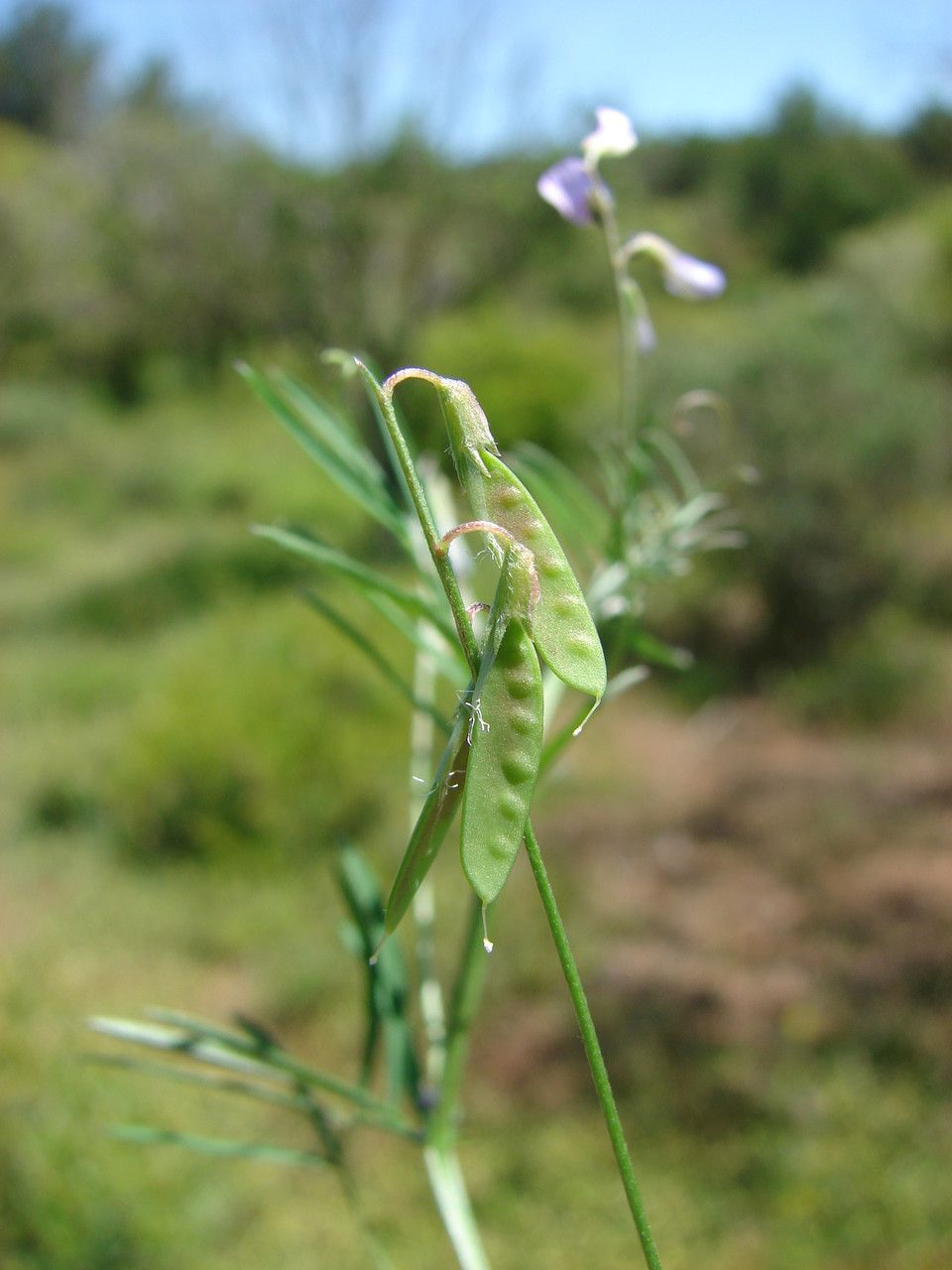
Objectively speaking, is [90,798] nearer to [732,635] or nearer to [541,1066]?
[541,1066]

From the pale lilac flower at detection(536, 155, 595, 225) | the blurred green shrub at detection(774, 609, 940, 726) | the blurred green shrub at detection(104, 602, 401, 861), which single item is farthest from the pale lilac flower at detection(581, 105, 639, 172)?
the blurred green shrub at detection(774, 609, 940, 726)

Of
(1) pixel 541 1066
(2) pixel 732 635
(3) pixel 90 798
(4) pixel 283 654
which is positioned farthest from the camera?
(2) pixel 732 635

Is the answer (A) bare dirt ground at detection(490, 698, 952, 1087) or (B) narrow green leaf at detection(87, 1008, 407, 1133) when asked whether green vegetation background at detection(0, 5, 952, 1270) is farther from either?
(B) narrow green leaf at detection(87, 1008, 407, 1133)

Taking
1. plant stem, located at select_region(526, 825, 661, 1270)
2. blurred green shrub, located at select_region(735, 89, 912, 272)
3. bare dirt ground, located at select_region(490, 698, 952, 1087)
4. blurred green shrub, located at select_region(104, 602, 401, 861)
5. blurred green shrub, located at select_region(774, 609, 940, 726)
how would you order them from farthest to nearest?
1. blurred green shrub, located at select_region(735, 89, 912, 272)
2. blurred green shrub, located at select_region(774, 609, 940, 726)
3. blurred green shrub, located at select_region(104, 602, 401, 861)
4. bare dirt ground, located at select_region(490, 698, 952, 1087)
5. plant stem, located at select_region(526, 825, 661, 1270)

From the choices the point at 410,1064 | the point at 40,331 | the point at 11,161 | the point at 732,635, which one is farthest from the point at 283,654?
the point at 11,161

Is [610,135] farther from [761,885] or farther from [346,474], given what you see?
[761,885]

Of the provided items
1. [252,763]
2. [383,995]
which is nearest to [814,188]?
[252,763]
